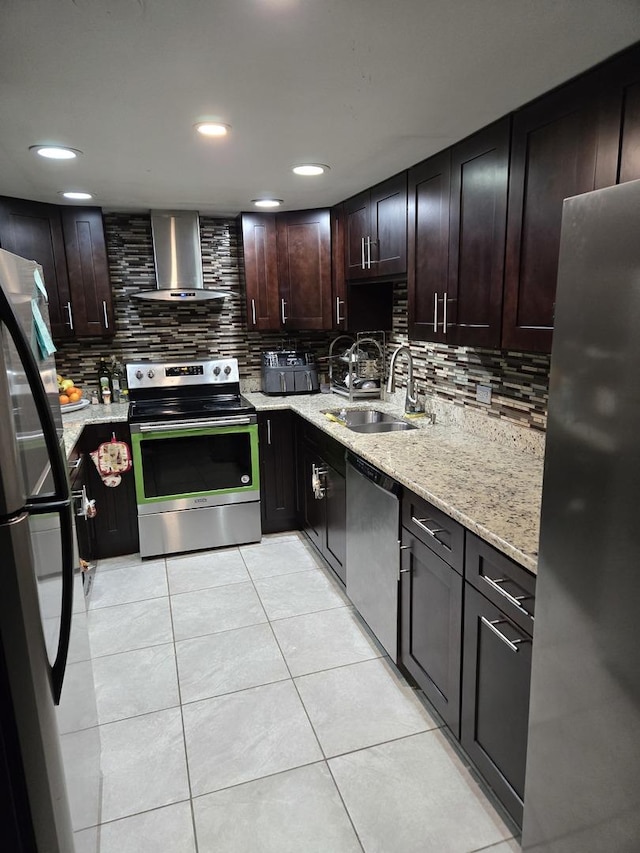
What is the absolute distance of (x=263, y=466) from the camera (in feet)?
11.7

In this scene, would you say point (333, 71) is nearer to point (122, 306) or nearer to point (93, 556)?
point (122, 306)

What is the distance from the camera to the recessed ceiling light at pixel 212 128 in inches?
77.7

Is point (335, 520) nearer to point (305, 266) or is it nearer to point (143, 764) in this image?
point (143, 764)

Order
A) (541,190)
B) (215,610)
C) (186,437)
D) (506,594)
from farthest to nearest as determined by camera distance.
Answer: (186,437) < (215,610) < (541,190) < (506,594)

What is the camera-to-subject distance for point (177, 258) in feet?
11.8

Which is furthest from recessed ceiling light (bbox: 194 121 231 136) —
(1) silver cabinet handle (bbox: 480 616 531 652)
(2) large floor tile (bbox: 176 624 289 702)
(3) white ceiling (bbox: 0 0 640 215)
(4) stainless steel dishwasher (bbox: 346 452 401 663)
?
(2) large floor tile (bbox: 176 624 289 702)

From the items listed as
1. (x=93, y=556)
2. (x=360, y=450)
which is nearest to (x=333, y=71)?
(x=360, y=450)

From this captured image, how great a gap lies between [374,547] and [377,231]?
172cm

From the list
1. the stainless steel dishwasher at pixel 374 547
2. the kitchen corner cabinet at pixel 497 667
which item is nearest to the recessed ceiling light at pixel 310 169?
the stainless steel dishwasher at pixel 374 547

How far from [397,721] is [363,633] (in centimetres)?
56

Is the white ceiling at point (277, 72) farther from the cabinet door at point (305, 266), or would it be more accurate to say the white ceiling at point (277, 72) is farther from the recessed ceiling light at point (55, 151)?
the cabinet door at point (305, 266)

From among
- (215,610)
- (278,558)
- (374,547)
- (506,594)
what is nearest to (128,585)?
(215,610)

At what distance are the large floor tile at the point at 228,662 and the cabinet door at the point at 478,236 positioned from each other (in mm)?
1607

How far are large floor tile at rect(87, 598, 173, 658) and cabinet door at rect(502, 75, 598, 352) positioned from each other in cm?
206
